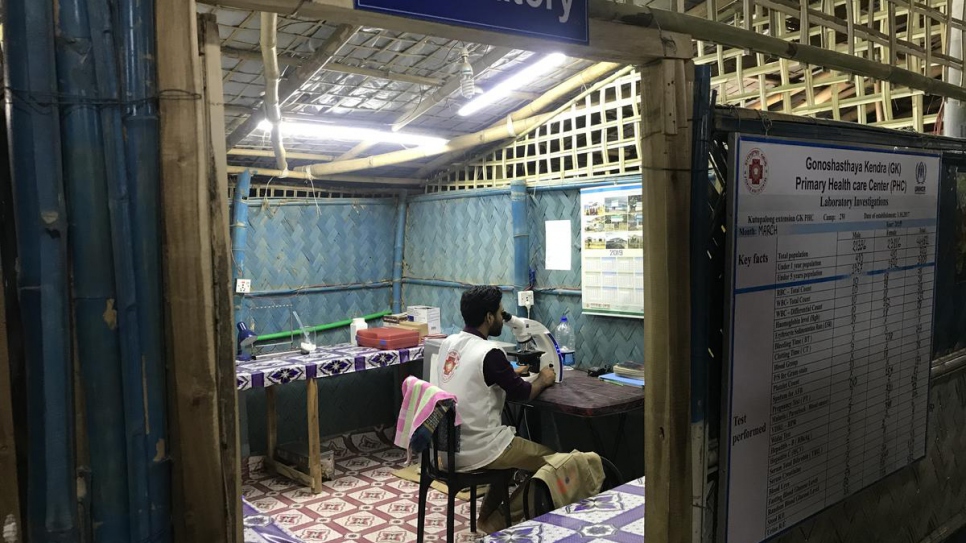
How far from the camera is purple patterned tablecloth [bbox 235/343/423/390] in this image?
4559mm

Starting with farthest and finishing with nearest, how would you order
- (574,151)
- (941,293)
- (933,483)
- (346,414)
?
(346,414) < (574,151) < (933,483) < (941,293)

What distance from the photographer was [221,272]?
1.28m

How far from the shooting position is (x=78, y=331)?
1180 millimetres

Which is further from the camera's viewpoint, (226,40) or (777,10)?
(226,40)

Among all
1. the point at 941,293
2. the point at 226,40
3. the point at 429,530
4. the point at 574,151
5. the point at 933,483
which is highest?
the point at 226,40

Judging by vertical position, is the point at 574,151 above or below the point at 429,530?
above

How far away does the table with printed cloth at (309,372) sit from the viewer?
463cm

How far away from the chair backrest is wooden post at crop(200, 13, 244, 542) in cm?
192

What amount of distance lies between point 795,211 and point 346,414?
4.82m

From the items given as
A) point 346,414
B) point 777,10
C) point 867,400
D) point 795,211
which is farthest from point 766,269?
point 346,414

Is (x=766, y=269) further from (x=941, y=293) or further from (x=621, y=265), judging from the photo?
(x=621, y=265)

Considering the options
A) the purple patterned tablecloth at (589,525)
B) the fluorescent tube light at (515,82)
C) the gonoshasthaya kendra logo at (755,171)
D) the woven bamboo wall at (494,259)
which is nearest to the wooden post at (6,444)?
the purple patterned tablecloth at (589,525)

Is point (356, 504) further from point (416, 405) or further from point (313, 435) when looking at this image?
point (416, 405)

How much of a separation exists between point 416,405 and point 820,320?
6.06 feet
